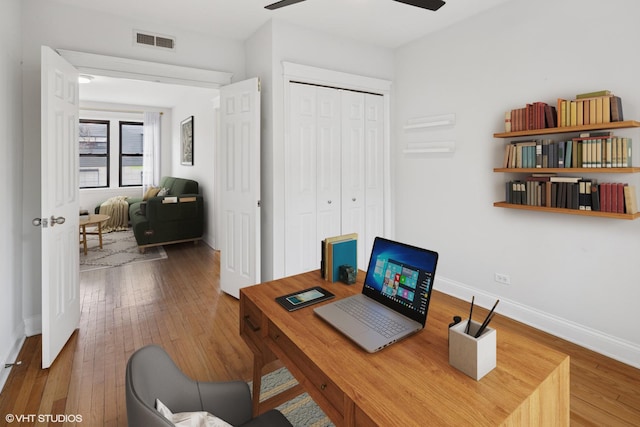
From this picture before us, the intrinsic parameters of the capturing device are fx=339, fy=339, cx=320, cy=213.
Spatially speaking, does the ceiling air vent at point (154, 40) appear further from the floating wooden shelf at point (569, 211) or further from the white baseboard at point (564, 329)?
the white baseboard at point (564, 329)

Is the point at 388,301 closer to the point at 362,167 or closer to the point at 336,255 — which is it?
the point at 336,255

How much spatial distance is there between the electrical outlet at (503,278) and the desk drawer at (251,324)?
2541mm

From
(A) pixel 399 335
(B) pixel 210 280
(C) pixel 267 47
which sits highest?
(C) pixel 267 47

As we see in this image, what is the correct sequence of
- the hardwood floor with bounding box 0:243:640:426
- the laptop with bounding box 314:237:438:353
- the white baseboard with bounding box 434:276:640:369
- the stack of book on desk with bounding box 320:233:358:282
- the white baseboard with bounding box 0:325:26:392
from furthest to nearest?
the white baseboard with bounding box 434:276:640:369, the white baseboard with bounding box 0:325:26:392, the hardwood floor with bounding box 0:243:640:426, the stack of book on desk with bounding box 320:233:358:282, the laptop with bounding box 314:237:438:353

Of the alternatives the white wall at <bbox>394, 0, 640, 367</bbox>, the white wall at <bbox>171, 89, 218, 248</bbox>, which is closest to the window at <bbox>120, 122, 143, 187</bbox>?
the white wall at <bbox>171, 89, 218, 248</bbox>

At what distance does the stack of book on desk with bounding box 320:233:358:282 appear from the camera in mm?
1752

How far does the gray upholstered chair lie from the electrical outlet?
259 centimetres

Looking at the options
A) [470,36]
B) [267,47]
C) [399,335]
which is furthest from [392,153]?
[399,335]

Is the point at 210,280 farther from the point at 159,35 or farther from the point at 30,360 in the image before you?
the point at 159,35

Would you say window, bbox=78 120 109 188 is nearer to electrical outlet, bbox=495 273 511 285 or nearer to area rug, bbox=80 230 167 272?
area rug, bbox=80 230 167 272

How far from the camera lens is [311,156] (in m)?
3.53

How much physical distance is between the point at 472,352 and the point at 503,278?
2.51 m

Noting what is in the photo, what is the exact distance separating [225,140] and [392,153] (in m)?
1.96

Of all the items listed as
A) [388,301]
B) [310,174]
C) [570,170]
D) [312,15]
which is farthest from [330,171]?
[388,301]
